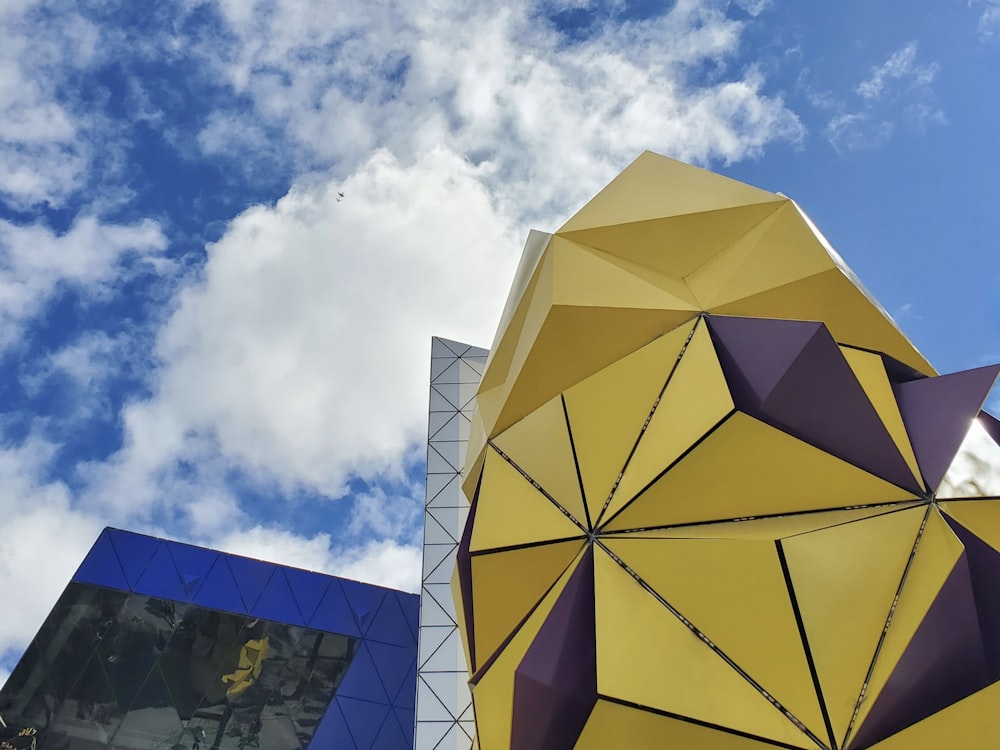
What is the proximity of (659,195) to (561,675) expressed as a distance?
7580 mm

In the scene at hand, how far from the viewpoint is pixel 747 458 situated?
23.9ft

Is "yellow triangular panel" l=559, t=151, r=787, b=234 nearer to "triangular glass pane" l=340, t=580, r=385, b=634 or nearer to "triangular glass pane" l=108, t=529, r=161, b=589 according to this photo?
"triangular glass pane" l=340, t=580, r=385, b=634

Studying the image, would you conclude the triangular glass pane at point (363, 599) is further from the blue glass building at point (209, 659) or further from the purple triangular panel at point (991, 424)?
the purple triangular panel at point (991, 424)

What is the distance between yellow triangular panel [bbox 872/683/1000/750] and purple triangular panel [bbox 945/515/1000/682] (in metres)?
0.64

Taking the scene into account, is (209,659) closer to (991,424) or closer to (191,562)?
(191,562)

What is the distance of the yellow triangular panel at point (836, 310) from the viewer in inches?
350

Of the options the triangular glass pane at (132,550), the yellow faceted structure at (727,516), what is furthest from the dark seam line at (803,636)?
the triangular glass pane at (132,550)

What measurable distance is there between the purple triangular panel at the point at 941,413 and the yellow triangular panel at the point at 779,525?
→ 2.62ft

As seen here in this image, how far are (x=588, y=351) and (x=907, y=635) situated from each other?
197 inches

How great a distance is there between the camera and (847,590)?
21.2 ft

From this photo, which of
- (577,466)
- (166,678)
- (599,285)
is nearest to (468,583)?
(577,466)

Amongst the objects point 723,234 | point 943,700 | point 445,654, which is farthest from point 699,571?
point 445,654

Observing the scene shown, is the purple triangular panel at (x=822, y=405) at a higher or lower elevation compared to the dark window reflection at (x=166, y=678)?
higher

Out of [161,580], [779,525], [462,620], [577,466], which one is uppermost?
[577,466]
